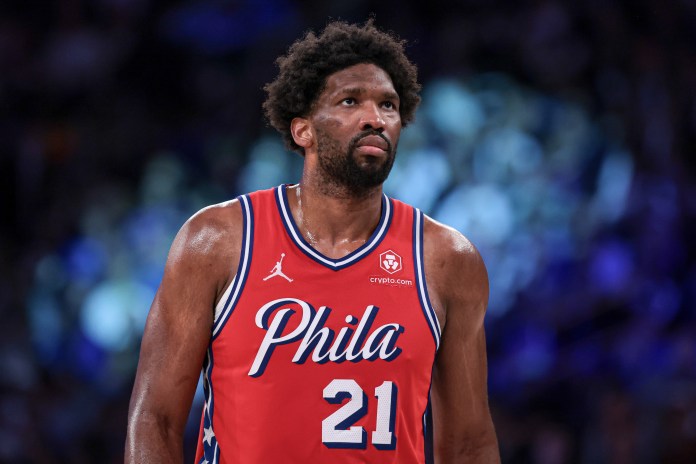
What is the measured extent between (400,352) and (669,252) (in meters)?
5.41

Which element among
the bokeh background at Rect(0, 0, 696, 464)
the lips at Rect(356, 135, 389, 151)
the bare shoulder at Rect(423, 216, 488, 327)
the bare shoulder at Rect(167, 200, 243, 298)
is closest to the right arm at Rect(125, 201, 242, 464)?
the bare shoulder at Rect(167, 200, 243, 298)

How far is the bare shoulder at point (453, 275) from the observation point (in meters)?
3.01

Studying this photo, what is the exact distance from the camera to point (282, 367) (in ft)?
9.15

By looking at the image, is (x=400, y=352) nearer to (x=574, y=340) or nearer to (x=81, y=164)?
(x=574, y=340)

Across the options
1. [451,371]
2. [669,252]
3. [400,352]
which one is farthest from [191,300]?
[669,252]

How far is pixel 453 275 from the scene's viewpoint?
119 inches

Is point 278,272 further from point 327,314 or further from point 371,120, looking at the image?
point 371,120

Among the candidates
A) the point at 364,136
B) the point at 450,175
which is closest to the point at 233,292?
the point at 364,136

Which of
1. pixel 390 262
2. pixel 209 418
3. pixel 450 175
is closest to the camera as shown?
pixel 209 418

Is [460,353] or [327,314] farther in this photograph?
[460,353]

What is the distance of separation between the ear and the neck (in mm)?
130

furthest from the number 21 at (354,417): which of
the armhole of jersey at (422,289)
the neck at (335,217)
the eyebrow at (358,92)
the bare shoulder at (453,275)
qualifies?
the eyebrow at (358,92)

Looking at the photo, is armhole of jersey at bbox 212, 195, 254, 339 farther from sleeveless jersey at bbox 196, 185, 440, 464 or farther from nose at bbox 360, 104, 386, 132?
nose at bbox 360, 104, 386, 132

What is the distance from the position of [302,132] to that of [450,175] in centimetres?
500
